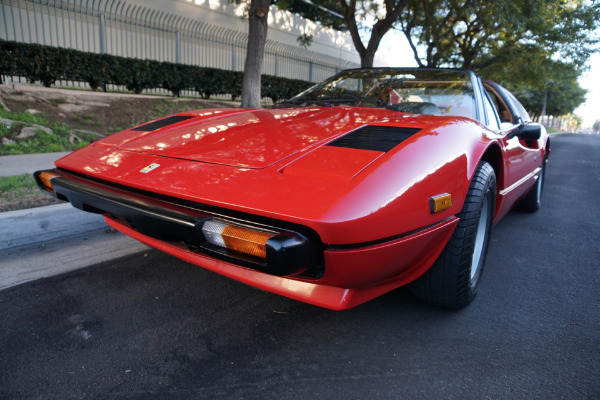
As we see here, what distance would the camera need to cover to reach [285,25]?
16609 millimetres

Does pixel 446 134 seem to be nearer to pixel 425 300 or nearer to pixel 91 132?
pixel 425 300

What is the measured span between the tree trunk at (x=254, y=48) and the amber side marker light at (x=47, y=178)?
559 centimetres

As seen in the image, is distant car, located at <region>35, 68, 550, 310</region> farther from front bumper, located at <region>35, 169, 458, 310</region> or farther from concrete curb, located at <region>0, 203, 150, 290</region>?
concrete curb, located at <region>0, 203, 150, 290</region>

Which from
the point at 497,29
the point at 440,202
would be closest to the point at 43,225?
the point at 440,202

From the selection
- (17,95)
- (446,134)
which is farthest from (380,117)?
(17,95)

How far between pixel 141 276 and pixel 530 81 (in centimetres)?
2014

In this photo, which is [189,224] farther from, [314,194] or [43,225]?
[43,225]

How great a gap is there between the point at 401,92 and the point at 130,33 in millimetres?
9903

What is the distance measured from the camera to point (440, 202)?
60.8 inches

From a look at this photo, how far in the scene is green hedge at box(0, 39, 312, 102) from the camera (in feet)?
22.9

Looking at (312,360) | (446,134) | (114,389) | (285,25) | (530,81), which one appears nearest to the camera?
(114,389)

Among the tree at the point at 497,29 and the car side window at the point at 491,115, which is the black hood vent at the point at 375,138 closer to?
the car side window at the point at 491,115

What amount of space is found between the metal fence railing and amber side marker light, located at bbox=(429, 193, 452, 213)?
32.4 ft

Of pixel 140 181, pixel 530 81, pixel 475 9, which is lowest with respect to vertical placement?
pixel 140 181
